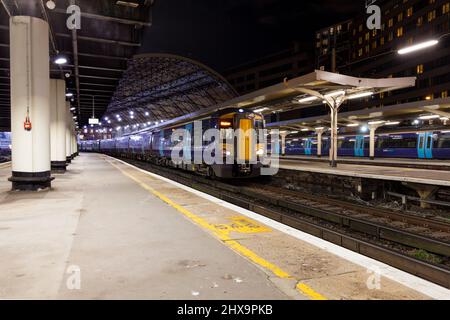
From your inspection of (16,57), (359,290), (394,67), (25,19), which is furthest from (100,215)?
(394,67)

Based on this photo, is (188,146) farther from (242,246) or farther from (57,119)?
(242,246)

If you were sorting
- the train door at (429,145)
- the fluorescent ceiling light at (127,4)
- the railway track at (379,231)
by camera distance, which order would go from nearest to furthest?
the railway track at (379,231)
the fluorescent ceiling light at (127,4)
the train door at (429,145)

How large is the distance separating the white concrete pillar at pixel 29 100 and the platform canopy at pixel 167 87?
29.7 meters

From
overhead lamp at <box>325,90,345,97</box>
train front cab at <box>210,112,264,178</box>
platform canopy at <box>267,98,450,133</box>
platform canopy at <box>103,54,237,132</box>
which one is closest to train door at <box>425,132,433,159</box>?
platform canopy at <box>267,98,450,133</box>

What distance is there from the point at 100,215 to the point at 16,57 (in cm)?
607

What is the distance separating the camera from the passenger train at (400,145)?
2300cm

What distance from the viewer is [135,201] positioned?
8750mm

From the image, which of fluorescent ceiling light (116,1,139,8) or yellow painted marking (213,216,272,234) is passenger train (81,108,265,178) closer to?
fluorescent ceiling light (116,1,139,8)

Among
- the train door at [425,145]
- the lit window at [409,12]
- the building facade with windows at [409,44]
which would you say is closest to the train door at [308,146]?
the train door at [425,145]

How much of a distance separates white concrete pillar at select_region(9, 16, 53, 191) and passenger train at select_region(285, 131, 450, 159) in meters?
22.2

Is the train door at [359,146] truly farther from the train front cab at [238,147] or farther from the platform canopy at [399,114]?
the train front cab at [238,147]

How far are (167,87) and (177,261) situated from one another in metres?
59.8

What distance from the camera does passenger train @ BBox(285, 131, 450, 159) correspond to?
23.0 m

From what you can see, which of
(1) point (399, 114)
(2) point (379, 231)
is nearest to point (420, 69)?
(1) point (399, 114)
